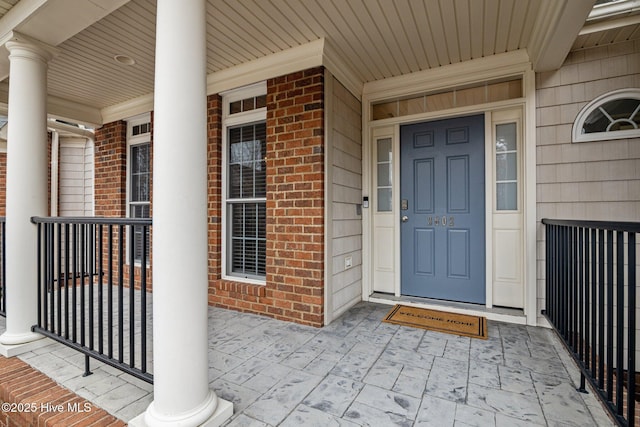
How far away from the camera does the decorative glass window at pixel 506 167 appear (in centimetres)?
308

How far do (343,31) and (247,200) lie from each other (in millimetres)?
1857

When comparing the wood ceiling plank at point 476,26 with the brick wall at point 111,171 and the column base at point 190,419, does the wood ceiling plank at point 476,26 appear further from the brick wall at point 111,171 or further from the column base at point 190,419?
the brick wall at point 111,171

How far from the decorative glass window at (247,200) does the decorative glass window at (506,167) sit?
2.36m

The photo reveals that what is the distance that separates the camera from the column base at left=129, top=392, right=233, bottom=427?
4.56 ft

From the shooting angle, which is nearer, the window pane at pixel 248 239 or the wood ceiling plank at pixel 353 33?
the wood ceiling plank at pixel 353 33

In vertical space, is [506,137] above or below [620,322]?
above

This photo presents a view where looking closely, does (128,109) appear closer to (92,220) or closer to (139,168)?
(139,168)

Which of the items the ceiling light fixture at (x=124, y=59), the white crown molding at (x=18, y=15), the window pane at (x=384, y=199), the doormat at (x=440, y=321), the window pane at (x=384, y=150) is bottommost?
the doormat at (x=440, y=321)

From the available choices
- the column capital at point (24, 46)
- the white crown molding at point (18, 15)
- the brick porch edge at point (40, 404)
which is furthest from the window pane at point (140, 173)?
the brick porch edge at point (40, 404)

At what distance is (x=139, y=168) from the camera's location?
4.51 m

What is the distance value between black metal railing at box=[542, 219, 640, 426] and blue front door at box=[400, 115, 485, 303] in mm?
644

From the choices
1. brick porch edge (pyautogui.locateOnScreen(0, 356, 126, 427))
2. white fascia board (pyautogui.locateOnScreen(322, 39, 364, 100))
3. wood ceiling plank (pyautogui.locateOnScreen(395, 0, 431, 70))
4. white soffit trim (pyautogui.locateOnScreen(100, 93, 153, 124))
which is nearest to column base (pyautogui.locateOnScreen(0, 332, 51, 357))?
brick porch edge (pyautogui.locateOnScreen(0, 356, 126, 427))

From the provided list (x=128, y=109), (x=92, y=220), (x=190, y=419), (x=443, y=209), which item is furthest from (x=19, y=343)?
(x=443, y=209)

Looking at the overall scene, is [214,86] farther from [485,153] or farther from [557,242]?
[557,242]
